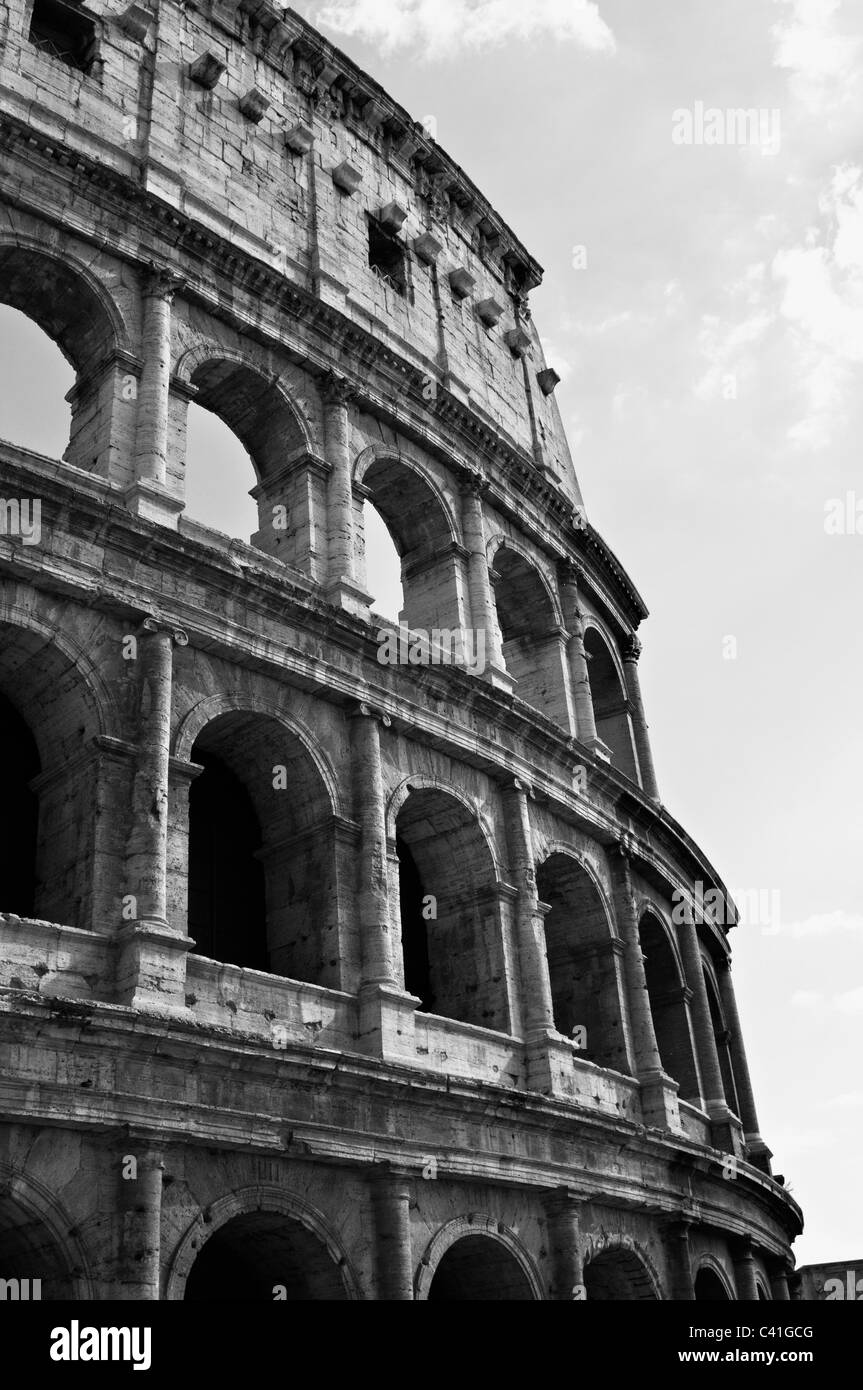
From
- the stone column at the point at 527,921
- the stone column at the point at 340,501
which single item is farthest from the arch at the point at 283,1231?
the stone column at the point at 340,501

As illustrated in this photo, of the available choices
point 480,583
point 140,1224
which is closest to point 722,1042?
point 480,583

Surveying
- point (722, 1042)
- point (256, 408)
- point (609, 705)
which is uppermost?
point (256, 408)

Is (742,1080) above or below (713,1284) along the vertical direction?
above

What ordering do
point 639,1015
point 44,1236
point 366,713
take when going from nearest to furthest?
point 44,1236
point 366,713
point 639,1015

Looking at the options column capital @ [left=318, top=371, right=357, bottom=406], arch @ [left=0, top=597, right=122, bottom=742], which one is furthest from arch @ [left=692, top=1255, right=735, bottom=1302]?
column capital @ [left=318, top=371, right=357, bottom=406]

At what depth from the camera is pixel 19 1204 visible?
1145 centimetres

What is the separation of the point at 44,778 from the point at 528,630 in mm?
10116

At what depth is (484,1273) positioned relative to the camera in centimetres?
1546

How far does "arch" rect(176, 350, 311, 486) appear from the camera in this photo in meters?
18.1

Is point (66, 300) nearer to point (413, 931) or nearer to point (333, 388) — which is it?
point (333, 388)

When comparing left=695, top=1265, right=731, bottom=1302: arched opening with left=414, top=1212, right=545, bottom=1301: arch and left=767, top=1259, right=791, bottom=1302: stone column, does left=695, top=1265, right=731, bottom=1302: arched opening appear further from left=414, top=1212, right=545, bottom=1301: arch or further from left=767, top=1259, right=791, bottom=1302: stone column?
left=414, top=1212, right=545, bottom=1301: arch

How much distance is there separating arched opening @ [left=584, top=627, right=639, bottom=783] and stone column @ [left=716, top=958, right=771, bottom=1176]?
5.13 m

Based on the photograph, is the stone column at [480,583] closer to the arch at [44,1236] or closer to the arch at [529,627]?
the arch at [529,627]

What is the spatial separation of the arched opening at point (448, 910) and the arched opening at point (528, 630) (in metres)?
4.40
